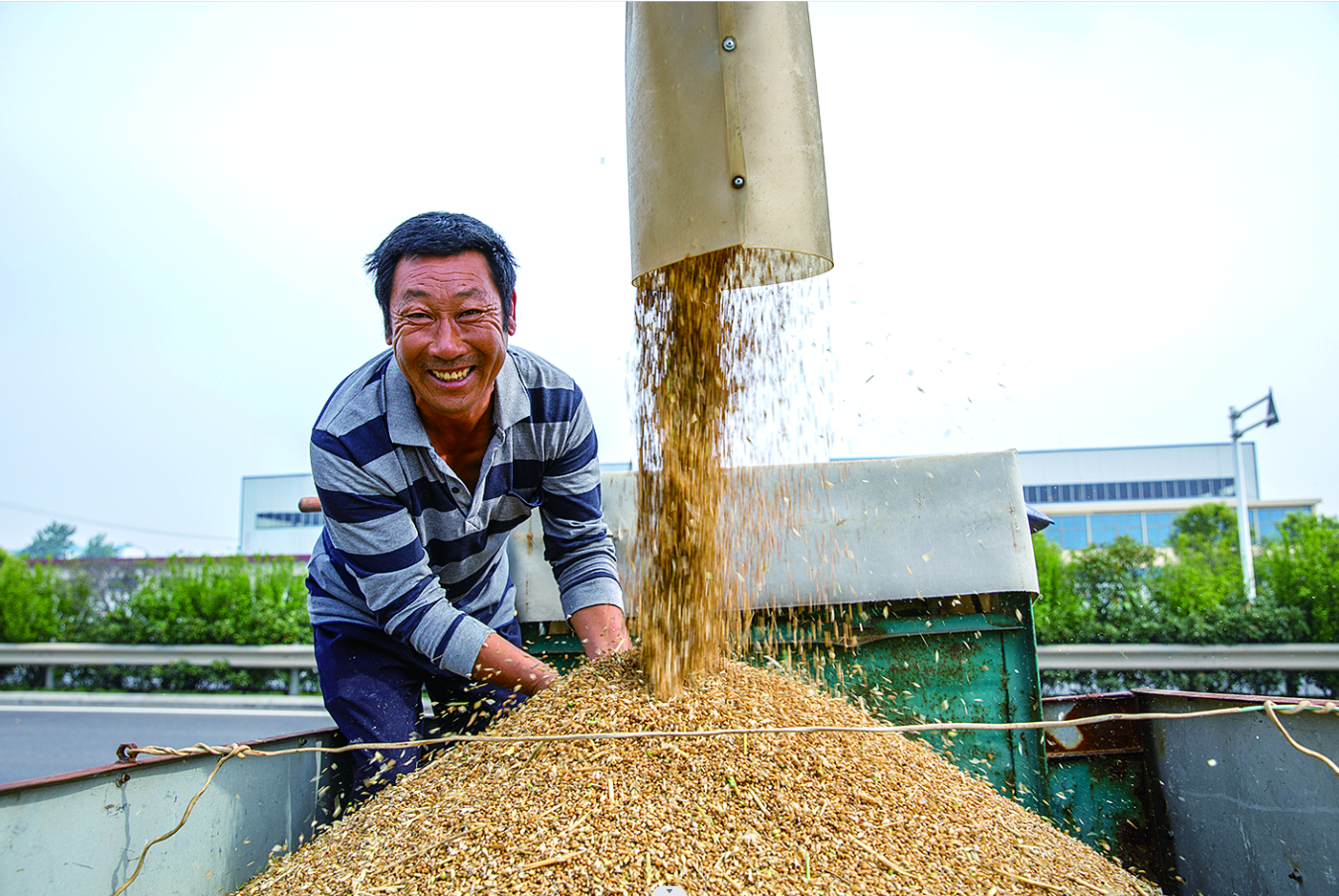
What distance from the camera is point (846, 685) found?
7.18 ft

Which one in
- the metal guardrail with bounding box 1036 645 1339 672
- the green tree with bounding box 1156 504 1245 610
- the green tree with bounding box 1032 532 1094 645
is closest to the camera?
the metal guardrail with bounding box 1036 645 1339 672

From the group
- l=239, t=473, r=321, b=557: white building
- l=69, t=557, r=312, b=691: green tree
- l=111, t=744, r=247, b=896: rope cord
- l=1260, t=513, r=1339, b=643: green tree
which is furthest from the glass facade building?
l=111, t=744, r=247, b=896: rope cord

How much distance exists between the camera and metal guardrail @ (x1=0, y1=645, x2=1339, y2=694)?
593cm

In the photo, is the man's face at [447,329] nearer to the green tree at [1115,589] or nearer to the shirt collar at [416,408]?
the shirt collar at [416,408]

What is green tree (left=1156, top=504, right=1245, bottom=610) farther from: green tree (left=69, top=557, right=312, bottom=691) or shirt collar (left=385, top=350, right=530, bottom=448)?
green tree (left=69, top=557, right=312, bottom=691)

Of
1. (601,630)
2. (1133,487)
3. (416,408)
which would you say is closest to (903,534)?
(601,630)

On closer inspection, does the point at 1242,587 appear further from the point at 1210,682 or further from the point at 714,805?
the point at 714,805

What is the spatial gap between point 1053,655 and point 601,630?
546 cm

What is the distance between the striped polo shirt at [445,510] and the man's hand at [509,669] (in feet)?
0.11

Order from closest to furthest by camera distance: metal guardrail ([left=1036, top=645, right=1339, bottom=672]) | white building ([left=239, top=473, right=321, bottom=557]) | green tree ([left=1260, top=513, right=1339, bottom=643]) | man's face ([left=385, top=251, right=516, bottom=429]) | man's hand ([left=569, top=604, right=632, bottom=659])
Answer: man's face ([left=385, top=251, right=516, bottom=429]), man's hand ([left=569, top=604, right=632, bottom=659]), metal guardrail ([left=1036, top=645, right=1339, bottom=672]), green tree ([left=1260, top=513, right=1339, bottom=643]), white building ([left=239, top=473, right=321, bottom=557])

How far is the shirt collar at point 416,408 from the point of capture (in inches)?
80.6

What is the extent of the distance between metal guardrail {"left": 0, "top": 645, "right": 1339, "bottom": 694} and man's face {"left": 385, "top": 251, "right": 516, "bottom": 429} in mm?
3844

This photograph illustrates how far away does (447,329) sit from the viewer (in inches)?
76.8

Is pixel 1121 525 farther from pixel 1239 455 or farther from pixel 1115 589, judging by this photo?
pixel 1115 589
